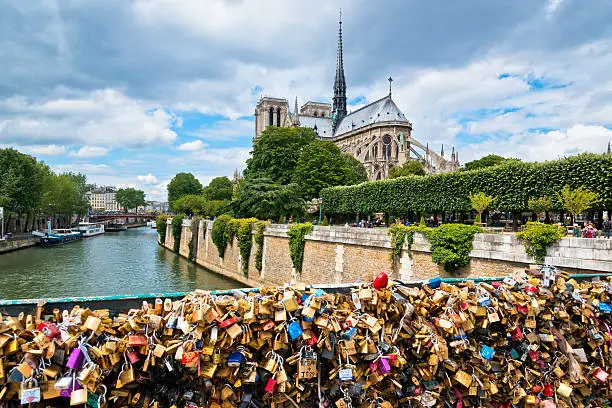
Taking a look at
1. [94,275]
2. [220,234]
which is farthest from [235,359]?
[94,275]

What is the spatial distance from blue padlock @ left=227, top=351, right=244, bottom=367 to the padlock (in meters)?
1.51

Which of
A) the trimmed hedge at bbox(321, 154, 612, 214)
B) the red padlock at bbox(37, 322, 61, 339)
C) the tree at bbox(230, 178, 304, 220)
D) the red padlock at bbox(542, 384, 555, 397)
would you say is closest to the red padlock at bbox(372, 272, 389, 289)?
the red padlock at bbox(542, 384, 555, 397)

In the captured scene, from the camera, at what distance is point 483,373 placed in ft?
15.8

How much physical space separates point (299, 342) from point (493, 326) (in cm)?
246

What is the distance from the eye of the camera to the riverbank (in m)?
40.7

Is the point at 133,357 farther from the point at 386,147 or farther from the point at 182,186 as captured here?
the point at 182,186

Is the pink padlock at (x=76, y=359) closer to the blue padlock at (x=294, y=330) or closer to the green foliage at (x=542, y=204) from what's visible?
the blue padlock at (x=294, y=330)

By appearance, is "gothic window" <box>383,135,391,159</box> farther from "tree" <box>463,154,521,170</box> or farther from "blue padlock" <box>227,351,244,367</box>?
"blue padlock" <box>227,351,244,367</box>

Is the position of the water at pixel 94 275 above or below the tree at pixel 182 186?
below

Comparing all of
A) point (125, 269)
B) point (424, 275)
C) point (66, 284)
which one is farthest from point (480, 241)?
point (125, 269)

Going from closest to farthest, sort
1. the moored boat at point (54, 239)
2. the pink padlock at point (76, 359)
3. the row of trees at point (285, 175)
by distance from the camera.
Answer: the pink padlock at point (76, 359) < the row of trees at point (285, 175) < the moored boat at point (54, 239)

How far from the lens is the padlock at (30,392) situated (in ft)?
10.8

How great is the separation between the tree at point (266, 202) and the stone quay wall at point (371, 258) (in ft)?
15.3

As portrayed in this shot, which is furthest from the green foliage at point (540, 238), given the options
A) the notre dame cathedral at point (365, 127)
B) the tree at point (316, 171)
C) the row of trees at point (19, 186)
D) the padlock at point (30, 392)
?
the notre dame cathedral at point (365, 127)
